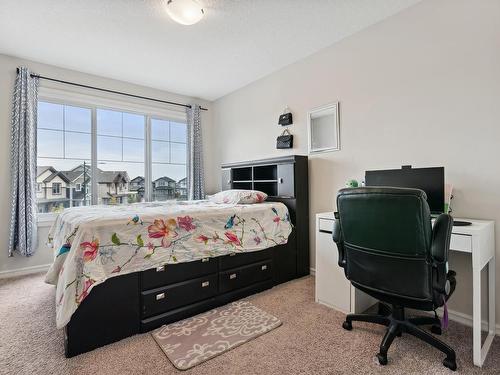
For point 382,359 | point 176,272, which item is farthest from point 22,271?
point 382,359

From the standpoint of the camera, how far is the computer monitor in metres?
1.86

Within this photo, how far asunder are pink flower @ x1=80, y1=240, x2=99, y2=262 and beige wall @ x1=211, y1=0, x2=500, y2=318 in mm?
2183

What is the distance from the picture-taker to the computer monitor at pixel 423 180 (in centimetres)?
186

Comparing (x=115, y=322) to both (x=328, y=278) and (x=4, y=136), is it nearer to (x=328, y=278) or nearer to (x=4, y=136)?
(x=328, y=278)

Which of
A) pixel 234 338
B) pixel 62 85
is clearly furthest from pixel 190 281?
pixel 62 85

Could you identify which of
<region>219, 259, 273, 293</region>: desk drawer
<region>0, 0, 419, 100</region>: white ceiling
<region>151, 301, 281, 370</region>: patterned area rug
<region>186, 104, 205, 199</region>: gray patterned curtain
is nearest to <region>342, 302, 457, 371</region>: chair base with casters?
<region>151, 301, 281, 370</region>: patterned area rug

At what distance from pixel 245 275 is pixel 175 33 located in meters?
2.46

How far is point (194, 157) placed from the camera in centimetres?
441

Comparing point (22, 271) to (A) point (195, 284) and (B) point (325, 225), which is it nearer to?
(A) point (195, 284)

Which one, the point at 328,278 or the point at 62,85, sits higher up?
the point at 62,85

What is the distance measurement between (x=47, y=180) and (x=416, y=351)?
4.20 metres

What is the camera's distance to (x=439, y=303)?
1399 millimetres

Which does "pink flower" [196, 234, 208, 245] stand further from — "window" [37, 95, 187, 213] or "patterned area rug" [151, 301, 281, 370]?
"window" [37, 95, 187, 213]

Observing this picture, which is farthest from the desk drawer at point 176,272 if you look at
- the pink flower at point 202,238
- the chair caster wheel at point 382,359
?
the chair caster wheel at point 382,359
